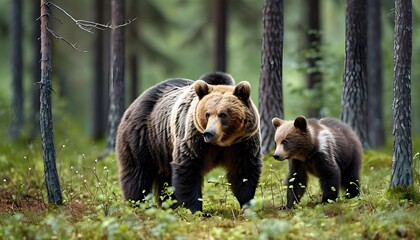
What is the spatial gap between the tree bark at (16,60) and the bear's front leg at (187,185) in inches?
516

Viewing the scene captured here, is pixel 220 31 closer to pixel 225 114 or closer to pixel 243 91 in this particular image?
pixel 243 91

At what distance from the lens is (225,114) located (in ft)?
26.1

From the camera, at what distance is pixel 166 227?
21.5 feet

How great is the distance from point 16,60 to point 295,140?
45.7ft

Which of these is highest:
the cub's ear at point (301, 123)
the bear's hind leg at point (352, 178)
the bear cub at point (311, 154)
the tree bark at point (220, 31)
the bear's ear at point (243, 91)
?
the tree bark at point (220, 31)

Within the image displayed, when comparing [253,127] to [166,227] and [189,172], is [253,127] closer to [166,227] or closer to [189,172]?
[189,172]

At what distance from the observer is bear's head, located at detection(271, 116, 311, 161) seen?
29.0 ft

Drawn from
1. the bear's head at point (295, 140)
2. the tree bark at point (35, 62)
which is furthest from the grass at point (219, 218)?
the tree bark at point (35, 62)

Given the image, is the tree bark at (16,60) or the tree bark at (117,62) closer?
the tree bark at (117,62)

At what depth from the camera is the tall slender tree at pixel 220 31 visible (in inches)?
788

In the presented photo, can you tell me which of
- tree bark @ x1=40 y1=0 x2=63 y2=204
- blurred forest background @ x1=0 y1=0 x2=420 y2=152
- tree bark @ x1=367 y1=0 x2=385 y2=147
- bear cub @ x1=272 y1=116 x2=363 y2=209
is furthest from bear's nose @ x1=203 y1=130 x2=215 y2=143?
blurred forest background @ x1=0 y1=0 x2=420 y2=152

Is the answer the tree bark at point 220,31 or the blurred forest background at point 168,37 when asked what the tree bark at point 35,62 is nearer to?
the blurred forest background at point 168,37

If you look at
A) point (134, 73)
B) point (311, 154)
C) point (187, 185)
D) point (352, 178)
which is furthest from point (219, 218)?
point (134, 73)

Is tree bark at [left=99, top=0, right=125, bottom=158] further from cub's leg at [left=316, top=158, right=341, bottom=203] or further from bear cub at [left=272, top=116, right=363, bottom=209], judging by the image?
cub's leg at [left=316, top=158, right=341, bottom=203]
